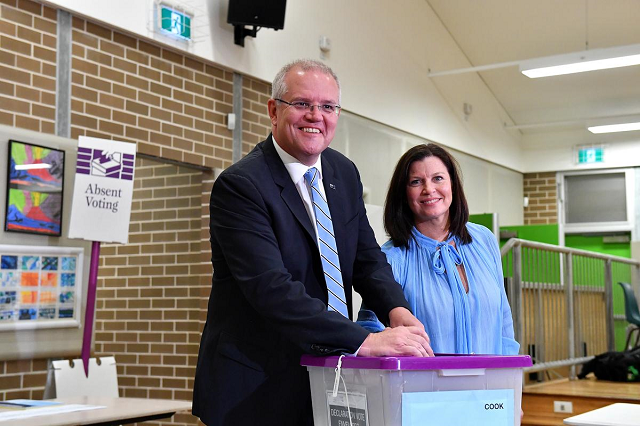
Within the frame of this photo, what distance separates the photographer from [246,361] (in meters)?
1.78

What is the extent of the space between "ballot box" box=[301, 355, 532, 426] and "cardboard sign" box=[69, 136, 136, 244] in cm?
267

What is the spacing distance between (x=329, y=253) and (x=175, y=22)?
3.66 m

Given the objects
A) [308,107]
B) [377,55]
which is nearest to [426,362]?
[308,107]

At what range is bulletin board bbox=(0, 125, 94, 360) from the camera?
13.3ft

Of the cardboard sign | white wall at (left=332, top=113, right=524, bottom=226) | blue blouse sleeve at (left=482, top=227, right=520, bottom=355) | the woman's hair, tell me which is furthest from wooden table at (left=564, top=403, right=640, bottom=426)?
white wall at (left=332, top=113, right=524, bottom=226)

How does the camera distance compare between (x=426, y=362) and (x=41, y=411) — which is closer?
(x=426, y=362)

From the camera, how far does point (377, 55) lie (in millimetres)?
7496

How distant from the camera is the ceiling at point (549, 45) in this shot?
8492 millimetres

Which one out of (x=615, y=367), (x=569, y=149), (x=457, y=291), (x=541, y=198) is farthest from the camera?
(x=541, y=198)

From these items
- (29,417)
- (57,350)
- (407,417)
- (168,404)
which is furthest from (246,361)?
(57,350)

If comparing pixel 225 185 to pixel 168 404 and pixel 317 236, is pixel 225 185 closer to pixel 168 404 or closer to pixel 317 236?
pixel 317 236

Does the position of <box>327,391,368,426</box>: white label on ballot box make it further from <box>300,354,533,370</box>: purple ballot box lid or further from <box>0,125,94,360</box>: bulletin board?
<box>0,125,94,360</box>: bulletin board

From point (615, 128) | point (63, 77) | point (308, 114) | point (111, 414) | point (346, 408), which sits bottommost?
point (111, 414)

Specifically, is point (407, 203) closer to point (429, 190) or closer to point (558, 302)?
point (429, 190)
